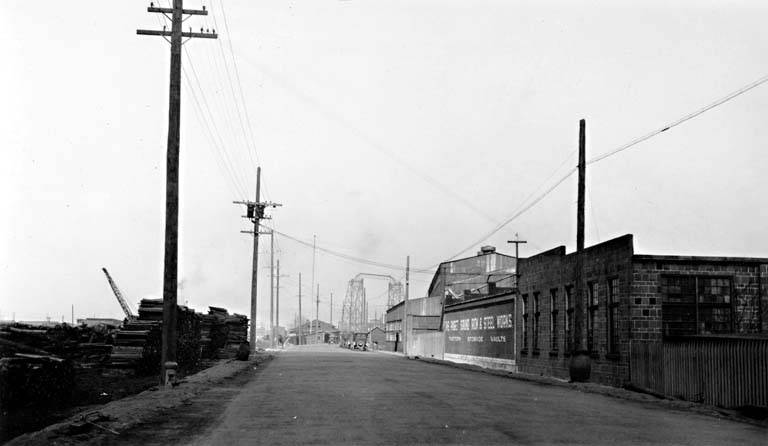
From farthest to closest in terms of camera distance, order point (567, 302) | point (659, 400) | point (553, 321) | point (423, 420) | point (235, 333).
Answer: point (235, 333), point (553, 321), point (567, 302), point (659, 400), point (423, 420)

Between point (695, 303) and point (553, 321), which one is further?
point (553, 321)

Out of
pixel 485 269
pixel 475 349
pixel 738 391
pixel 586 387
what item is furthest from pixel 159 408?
pixel 485 269

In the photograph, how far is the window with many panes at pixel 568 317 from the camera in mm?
33812

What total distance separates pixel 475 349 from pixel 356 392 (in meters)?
32.1

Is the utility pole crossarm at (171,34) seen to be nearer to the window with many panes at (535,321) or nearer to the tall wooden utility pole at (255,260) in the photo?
the window with many panes at (535,321)

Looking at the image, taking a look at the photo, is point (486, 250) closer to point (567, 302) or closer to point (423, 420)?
point (567, 302)

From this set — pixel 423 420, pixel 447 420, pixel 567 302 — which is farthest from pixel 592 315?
pixel 423 420

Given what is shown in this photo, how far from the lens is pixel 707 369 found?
2184 cm

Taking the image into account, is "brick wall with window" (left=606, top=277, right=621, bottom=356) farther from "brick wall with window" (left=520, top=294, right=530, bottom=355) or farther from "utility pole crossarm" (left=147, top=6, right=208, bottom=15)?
"utility pole crossarm" (left=147, top=6, right=208, bottom=15)

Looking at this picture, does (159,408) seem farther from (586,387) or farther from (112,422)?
(586,387)

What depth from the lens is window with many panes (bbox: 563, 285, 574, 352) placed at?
3381 cm

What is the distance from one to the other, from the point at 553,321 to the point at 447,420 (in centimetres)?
2238

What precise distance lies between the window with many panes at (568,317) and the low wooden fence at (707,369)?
742 centimetres

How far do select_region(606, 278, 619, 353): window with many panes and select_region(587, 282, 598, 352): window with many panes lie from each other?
1592 millimetres
